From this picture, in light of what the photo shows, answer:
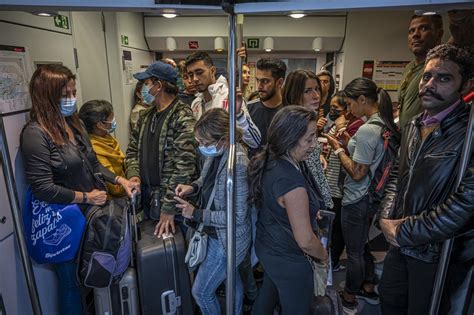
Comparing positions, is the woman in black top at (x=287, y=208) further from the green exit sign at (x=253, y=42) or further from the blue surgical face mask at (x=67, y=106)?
the green exit sign at (x=253, y=42)

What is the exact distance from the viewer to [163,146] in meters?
→ 1.57

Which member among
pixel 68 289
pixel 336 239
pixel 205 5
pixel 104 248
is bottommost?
pixel 336 239

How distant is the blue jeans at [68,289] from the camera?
1.42 meters

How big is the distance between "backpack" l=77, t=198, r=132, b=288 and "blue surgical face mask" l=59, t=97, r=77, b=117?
46 centimetres

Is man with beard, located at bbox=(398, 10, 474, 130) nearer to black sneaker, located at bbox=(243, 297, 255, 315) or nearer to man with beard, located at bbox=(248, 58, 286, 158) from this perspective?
man with beard, located at bbox=(248, 58, 286, 158)

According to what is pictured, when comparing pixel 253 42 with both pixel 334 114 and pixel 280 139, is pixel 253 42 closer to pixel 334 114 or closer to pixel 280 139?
pixel 334 114

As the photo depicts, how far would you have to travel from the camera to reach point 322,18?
316cm

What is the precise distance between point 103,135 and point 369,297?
1945 millimetres

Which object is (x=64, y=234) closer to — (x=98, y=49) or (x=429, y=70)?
(x=429, y=70)

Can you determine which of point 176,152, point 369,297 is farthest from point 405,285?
point 176,152

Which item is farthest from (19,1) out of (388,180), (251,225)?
(388,180)

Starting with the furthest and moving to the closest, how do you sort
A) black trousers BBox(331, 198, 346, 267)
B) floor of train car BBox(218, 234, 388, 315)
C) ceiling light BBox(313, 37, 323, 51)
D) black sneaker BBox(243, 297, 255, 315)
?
→ ceiling light BBox(313, 37, 323, 51) < black trousers BBox(331, 198, 346, 267) < floor of train car BBox(218, 234, 388, 315) < black sneaker BBox(243, 297, 255, 315)

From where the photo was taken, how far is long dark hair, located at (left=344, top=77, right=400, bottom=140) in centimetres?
166

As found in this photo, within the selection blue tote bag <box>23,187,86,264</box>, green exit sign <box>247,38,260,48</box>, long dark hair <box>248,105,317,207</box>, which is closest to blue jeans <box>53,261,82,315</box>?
blue tote bag <box>23,187,86,264</box>
